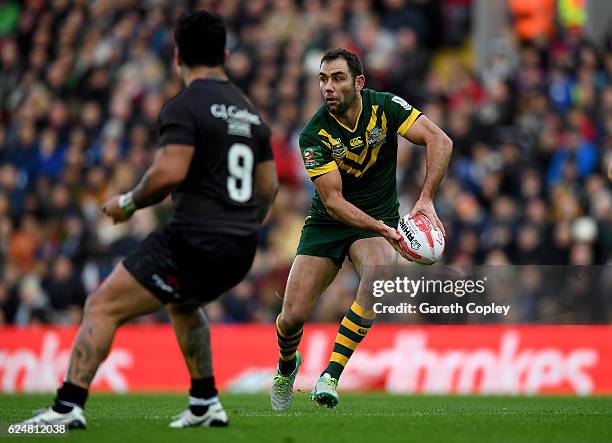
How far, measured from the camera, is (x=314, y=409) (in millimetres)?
9703

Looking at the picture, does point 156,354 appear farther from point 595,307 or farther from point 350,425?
point 350,425

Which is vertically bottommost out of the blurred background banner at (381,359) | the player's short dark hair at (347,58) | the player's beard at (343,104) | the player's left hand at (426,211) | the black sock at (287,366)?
the blurred background banner at (381,359)

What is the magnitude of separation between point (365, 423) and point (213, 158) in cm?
208

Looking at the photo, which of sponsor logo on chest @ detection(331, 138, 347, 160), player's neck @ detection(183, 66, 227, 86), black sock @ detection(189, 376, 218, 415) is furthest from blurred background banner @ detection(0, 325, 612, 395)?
player's neck @ detection(183, 66, 227, 86)

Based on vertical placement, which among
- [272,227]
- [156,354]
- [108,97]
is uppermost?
[108,97]

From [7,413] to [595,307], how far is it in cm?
712

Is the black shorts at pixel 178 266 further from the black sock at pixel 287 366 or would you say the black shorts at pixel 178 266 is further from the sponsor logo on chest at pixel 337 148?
the black sock at pixel 287 366

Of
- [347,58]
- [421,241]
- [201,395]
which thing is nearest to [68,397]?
[201,395]

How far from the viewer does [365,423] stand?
797 centimetres

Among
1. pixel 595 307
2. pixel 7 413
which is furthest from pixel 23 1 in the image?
pixel 7 413

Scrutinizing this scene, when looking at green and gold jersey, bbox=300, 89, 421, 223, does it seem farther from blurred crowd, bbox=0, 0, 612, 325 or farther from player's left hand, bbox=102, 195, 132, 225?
blurred crowd, bbox=0, 0, 612, 325

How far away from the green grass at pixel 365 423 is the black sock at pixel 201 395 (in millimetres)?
210

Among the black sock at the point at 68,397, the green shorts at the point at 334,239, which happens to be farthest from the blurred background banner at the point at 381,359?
the black sock at the point at 68,397

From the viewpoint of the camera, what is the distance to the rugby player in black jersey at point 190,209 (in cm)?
702
